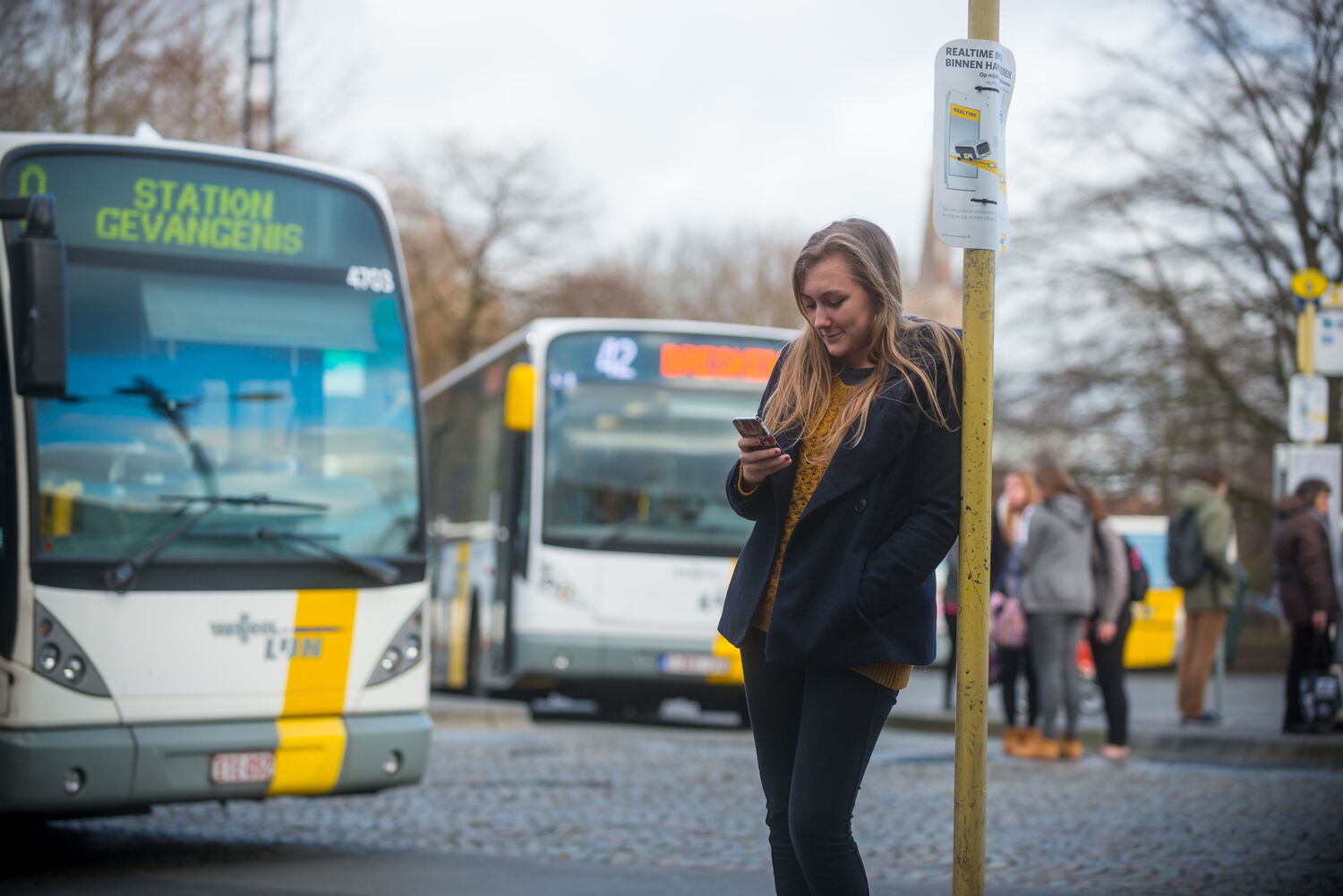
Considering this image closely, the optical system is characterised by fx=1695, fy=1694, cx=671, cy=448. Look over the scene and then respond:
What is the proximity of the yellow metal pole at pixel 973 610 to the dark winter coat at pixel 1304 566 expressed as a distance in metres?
8.64

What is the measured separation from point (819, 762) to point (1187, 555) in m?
9.79

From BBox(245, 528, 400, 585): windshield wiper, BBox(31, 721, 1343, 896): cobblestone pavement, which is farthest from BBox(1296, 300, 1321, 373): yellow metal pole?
BBox(245, 528, 400, 585): windshield wiper

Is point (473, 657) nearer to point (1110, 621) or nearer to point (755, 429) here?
point (1110, 621)

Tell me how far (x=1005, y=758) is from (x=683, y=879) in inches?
211

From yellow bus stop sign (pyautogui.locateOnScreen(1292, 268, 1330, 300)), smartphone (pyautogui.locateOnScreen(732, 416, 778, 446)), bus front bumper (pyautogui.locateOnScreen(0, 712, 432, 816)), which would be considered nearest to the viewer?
smartphone (pyautogui.locateOnScreen(732, 416, 778, 446))

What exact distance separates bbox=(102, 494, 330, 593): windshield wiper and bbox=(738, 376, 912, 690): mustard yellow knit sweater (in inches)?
135

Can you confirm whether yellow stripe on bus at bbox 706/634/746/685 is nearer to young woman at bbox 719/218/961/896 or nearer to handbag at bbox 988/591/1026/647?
handbag at bbox 988/591/1026/647

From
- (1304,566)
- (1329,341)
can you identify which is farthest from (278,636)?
(1329,341)

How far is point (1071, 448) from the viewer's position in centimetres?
2580

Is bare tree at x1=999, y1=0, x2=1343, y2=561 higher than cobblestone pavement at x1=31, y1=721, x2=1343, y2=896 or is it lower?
higher

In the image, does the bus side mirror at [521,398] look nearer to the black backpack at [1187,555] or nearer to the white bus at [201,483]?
the black backpack at [1187,555]

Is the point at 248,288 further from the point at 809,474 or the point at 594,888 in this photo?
the point at 809,474

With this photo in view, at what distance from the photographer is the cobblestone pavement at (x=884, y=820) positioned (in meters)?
6.61

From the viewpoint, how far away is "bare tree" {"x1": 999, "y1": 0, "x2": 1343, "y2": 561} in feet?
69.9
